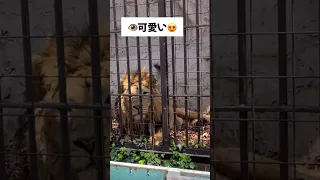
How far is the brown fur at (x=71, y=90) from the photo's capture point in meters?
1.85

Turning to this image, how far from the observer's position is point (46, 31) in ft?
6.20

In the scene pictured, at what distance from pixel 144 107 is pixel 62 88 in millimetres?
2630

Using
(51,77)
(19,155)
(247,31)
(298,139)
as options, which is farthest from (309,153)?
(19,155)

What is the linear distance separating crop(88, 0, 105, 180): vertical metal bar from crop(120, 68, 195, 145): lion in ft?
8.00

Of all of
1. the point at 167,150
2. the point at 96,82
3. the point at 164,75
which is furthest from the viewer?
the point at 167,150

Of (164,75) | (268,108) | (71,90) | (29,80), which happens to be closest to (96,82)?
(71,90)

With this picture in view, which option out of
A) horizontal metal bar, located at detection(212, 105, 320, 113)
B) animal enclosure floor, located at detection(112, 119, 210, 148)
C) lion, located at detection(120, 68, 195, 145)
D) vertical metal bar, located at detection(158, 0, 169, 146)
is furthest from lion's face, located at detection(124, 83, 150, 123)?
horizontal metal bar, located at detection(212, 105, 320, 113)

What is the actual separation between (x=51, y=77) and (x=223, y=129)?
0.83m

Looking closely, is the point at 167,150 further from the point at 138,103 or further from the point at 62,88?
the point at 62,88

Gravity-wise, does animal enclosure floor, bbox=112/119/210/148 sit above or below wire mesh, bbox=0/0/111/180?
below

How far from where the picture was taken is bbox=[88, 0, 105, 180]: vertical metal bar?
1817 mm

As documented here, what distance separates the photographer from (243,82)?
1738 millimetres

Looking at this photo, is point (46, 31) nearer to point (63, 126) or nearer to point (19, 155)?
point (63, 126)

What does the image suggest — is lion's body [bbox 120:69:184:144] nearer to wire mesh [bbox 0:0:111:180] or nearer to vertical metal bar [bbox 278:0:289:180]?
wire mesh [bbox 0:0:111:180]
